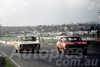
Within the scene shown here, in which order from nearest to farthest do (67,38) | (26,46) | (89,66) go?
(89,66), (67,38), (26,46)

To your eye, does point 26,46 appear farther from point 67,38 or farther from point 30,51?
point 67,38

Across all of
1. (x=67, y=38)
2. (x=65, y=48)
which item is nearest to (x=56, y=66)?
(x=65, y=48)

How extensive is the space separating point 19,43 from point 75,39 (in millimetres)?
4907

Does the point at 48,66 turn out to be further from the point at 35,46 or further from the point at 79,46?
the point at 35,46

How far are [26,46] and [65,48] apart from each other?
4254mm

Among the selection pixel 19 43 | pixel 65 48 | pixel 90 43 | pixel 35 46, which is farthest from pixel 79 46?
pixel 90 43

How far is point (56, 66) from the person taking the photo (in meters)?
9.52

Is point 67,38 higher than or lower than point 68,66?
higher

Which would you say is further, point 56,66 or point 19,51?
point 19,51

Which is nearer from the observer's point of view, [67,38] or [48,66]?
[48,66]

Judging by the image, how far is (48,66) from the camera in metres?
9.74

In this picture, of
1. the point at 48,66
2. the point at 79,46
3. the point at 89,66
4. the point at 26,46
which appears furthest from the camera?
the point at 26,46

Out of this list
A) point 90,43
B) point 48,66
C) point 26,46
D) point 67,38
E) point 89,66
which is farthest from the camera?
point 90,43

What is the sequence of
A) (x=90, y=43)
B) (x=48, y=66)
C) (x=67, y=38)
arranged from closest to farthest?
(x=48, y=66) < (x=67, y=38) < (x=90, y=43)
